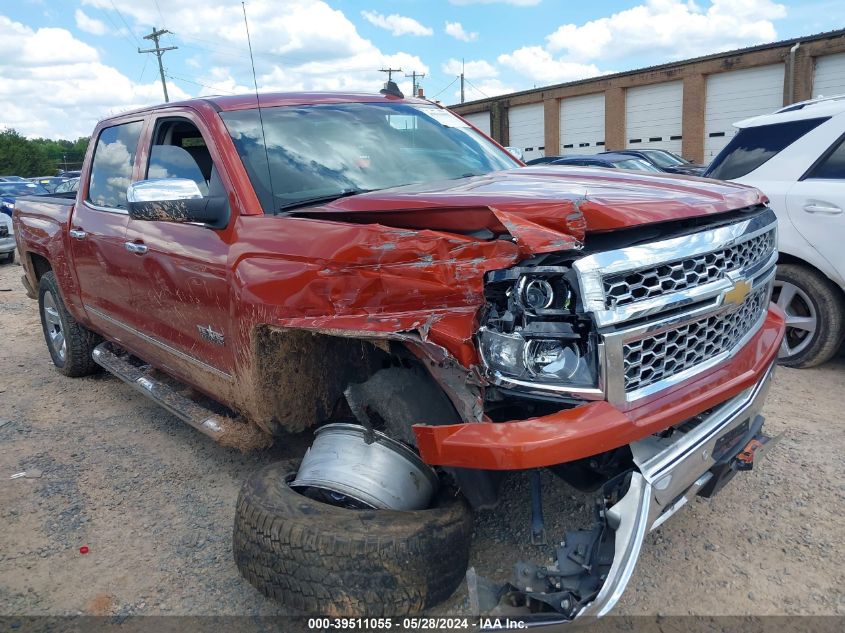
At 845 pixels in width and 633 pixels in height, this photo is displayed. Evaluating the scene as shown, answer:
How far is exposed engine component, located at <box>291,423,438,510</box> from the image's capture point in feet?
8.08

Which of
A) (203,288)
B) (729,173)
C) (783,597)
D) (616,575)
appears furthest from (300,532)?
(729,173)

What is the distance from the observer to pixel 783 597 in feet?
8.27

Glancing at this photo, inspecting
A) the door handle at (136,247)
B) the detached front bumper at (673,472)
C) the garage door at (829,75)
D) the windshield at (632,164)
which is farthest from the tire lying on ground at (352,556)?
the garage door at (829,75)

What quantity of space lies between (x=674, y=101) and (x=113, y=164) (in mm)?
25284

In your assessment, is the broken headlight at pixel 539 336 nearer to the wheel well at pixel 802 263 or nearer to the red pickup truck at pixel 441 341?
the red pickup truck at pixel 441 341

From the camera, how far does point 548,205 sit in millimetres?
2076

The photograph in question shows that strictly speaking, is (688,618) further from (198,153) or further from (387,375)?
(198,153)

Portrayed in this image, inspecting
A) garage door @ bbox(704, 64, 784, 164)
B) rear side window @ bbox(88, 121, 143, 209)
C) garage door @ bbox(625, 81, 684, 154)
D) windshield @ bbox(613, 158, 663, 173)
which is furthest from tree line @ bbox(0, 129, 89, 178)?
rear side window @ bbox(88, 121, 143, 209)

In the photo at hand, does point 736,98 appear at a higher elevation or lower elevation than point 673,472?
higher

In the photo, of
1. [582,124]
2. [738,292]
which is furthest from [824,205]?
[582,124]

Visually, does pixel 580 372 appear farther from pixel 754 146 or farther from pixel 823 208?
pixel 754 146

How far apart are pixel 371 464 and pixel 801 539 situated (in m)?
1.90

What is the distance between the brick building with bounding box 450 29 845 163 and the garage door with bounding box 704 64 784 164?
0.03 meters

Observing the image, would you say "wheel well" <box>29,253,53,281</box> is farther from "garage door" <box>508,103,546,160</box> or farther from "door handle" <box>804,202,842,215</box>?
"garage door" <box>508,103,546,160</box>
